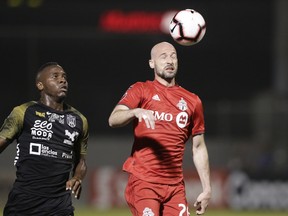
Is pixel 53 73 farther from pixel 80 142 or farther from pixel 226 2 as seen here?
pixel 226 2

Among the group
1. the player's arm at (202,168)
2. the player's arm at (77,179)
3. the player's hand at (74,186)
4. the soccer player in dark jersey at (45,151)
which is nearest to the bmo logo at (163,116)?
the player's arm at (202,168)

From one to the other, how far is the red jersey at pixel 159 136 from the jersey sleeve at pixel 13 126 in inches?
39.5

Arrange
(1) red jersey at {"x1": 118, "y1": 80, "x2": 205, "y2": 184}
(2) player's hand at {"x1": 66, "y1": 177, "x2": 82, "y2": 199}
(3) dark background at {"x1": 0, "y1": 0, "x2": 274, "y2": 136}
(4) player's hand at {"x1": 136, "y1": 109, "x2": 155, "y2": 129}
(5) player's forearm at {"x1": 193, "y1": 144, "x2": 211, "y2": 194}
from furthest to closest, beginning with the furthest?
(3) dark background at {"x1": 0, "y1": 0, "x2": 274, "y2": 136}
(5) player's forearm at {"x1": 193, "y1": 144, "x2": 211, "y2": 194}
(1) red jersey at {"x1": 118, "y1": 80, "x2": 205, "y2": 184}
(2) player's hand at {"x1": 66, "y1": 177, "x2": 82, "y2": 199}
(4) player's hand at {"x1": 136, "y1": 109, "x2": 155, "y2": 129}

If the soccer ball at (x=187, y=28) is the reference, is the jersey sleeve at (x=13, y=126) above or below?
below

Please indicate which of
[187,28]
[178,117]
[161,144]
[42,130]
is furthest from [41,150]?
[187,28]

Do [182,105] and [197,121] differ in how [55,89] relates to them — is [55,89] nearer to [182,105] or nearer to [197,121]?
[182,105]

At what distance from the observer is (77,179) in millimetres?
8570

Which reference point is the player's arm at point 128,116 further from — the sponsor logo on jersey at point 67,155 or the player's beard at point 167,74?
the sponsor logo on jersey at point 67,155

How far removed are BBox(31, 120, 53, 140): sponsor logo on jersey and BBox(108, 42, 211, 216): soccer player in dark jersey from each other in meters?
0.75

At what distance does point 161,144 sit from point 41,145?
3.72 feet

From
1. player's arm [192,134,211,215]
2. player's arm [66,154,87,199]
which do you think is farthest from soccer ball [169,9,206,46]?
player's arm [66,154,87,199]

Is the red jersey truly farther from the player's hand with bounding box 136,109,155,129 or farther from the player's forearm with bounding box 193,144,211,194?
the player's hand with bounding box 136,109,155,129

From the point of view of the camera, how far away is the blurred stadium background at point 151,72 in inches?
878

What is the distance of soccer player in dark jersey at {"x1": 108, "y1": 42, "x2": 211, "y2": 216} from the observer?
8.53 metres
